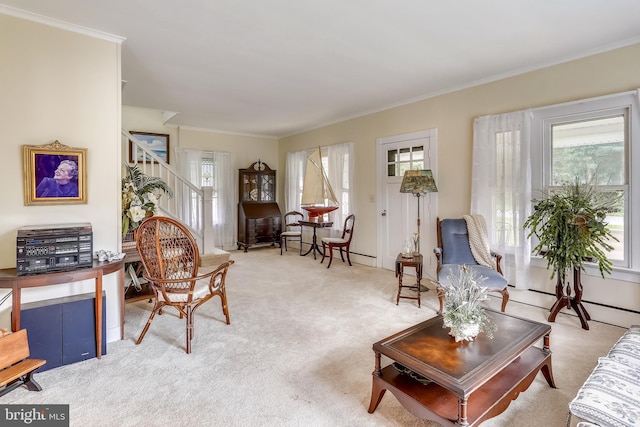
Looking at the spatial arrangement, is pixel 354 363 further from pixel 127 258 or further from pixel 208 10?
pixel 208 10

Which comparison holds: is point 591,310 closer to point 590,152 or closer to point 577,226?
point 577,226

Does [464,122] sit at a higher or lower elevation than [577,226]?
higher

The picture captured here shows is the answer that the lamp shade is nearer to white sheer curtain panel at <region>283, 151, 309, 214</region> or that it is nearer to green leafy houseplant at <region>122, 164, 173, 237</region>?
green leafy houseplant at <region>122, 164, 173, 237</region>

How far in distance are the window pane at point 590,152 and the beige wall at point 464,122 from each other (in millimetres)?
295

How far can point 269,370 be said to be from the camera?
2.24m

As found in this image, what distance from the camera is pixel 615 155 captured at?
9.88ft

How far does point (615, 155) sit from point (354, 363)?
10.1ft

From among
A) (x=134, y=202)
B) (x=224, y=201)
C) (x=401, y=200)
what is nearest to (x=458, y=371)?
(x=134, y=202)

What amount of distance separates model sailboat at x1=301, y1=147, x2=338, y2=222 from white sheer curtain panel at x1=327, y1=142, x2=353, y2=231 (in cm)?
14

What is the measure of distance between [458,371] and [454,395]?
17cm

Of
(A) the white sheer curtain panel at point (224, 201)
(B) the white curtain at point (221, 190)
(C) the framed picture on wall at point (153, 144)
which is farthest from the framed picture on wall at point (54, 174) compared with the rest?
(A) the white sheer curtain panel at point (224, 201)

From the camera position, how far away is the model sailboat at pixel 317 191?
5.84 m

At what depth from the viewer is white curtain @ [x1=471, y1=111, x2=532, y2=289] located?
350 cm

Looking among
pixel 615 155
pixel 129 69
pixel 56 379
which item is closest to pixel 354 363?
pixel 56 379
